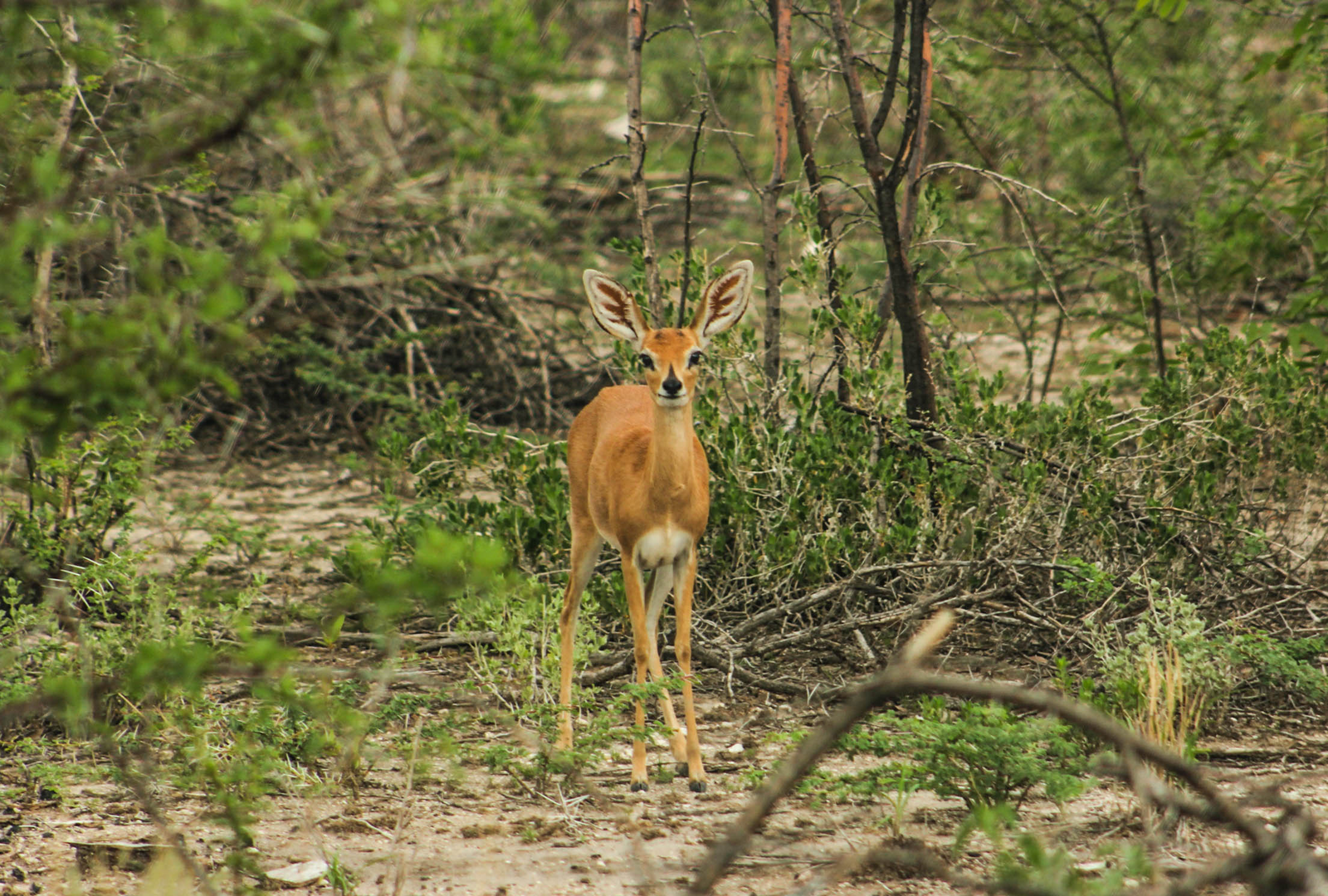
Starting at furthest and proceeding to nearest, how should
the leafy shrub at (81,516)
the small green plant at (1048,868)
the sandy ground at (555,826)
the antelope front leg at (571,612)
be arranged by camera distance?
the leafy shrub at (81,516)
the antelope front leg at (571,612)
the sandy ground at (555,826)
the small green plant at (1048,868)

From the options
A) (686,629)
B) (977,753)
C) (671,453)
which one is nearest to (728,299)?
(671,453)

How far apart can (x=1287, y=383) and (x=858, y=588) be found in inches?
97.7

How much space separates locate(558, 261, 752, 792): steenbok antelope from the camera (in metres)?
4.82

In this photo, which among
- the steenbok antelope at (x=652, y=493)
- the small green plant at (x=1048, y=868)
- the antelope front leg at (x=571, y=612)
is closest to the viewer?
the small green plant at (x=1048, y=868)

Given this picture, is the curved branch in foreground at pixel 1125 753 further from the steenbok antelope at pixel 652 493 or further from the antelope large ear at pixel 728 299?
the antelope large ear at pixel 728 299

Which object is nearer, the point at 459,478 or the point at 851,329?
the point at 851,329

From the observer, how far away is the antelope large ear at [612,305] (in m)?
5.15

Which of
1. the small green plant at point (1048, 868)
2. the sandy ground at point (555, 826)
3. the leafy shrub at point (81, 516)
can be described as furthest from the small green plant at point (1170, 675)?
the leafy shrub at point (81, 516)

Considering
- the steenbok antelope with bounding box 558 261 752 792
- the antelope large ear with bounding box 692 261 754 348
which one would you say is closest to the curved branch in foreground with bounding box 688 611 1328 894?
the steenbok antelope with bounding box 558 261 752 792

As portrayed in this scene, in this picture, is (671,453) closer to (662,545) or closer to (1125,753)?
(662,545)

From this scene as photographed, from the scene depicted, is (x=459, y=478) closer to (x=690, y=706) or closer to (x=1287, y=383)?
(x=690, y=706)

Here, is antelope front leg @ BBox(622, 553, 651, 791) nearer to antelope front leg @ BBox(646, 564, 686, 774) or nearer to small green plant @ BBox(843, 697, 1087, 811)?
antelope front leg @ BBox(646, 564, 686, 774)

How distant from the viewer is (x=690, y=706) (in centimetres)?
475

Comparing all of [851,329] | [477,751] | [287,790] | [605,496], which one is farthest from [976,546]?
[287,790]
